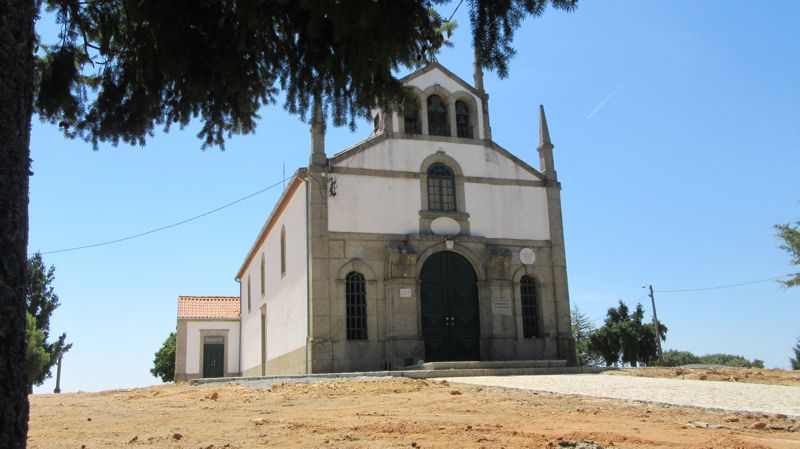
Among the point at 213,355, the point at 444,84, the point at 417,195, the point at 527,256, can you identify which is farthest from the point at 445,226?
the point at 213,355

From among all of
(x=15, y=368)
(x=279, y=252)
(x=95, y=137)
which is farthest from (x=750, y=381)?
(x=279, y=252)

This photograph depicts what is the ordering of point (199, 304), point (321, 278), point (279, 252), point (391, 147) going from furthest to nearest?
point (199, 304) → point (279, 252) → point (391, 147) → point (321, 278)

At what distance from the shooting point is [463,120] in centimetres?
2405

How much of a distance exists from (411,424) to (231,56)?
424 centimetres

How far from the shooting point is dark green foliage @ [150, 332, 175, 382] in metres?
59.9

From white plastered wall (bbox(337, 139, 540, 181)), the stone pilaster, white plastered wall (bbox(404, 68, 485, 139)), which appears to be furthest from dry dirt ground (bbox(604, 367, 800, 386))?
white plastered wall (bbox(404, 68, 485, 139))

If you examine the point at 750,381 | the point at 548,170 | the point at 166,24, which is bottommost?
the point at 750,381

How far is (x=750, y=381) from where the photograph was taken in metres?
14.3

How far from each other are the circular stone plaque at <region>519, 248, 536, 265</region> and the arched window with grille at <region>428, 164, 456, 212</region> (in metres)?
2.63

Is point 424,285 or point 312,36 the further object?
point 424,285

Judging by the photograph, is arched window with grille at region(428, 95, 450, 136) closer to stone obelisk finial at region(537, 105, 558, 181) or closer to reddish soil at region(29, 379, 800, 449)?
stone obelisk finial at region(537, 105, 558, 181)

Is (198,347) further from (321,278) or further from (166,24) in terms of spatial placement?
(166,24)

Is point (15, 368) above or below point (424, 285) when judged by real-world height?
below

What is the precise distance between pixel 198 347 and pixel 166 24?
3480cm
